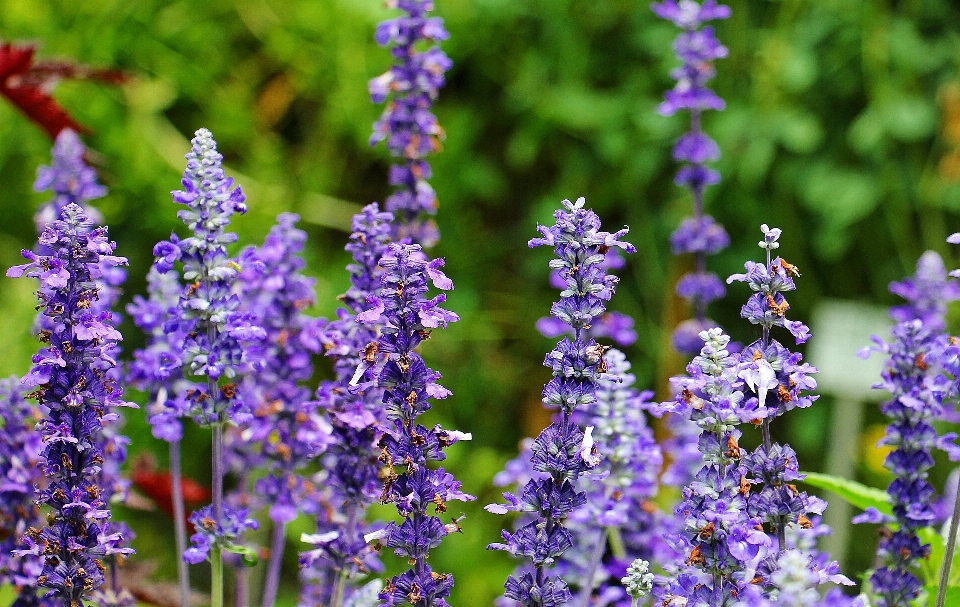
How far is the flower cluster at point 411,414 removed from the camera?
980mm

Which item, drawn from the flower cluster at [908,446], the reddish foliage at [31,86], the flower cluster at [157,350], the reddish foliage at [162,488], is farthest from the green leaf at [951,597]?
the reddish foliage at [31,86]

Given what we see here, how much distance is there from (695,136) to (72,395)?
113 centimetres

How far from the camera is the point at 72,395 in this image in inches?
41.3

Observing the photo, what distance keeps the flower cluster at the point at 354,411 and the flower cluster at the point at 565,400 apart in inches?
8.2

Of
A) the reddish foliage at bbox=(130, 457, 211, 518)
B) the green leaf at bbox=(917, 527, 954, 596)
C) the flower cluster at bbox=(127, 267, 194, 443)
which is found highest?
the flower cluster at bbox=(127, 267, 194, 443)

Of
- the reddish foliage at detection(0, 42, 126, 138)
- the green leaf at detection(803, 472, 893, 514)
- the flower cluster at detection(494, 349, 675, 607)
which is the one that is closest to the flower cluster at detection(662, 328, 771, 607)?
the flower cluster at detection(494, 349, 675, 607)

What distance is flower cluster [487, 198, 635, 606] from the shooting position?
990 millimetres

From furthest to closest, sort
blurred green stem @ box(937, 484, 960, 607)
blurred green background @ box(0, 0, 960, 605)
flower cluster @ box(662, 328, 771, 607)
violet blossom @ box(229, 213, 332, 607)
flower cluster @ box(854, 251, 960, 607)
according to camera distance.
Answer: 1. blurred green background @ box(0, 0, 960, 605)
2. violet blossom @ box(229, 213, 332, 607)
3. flower cluster @ box(854, 251, 960, 607)
4. blurred green stem @ box(937, 484, 960, 607)
5. flower cluster @ box(662, 328, 771, 607)

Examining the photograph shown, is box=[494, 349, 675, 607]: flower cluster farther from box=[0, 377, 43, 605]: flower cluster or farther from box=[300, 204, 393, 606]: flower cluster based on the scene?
box=[0, 377, 43, 605]: flower cluster

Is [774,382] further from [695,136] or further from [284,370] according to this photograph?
[695,136]

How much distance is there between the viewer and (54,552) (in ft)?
3.51

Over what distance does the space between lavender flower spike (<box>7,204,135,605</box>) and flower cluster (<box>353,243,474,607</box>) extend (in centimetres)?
29

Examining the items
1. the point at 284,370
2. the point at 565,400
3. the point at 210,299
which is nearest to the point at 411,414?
the point at 565,400

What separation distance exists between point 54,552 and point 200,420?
21 cm
